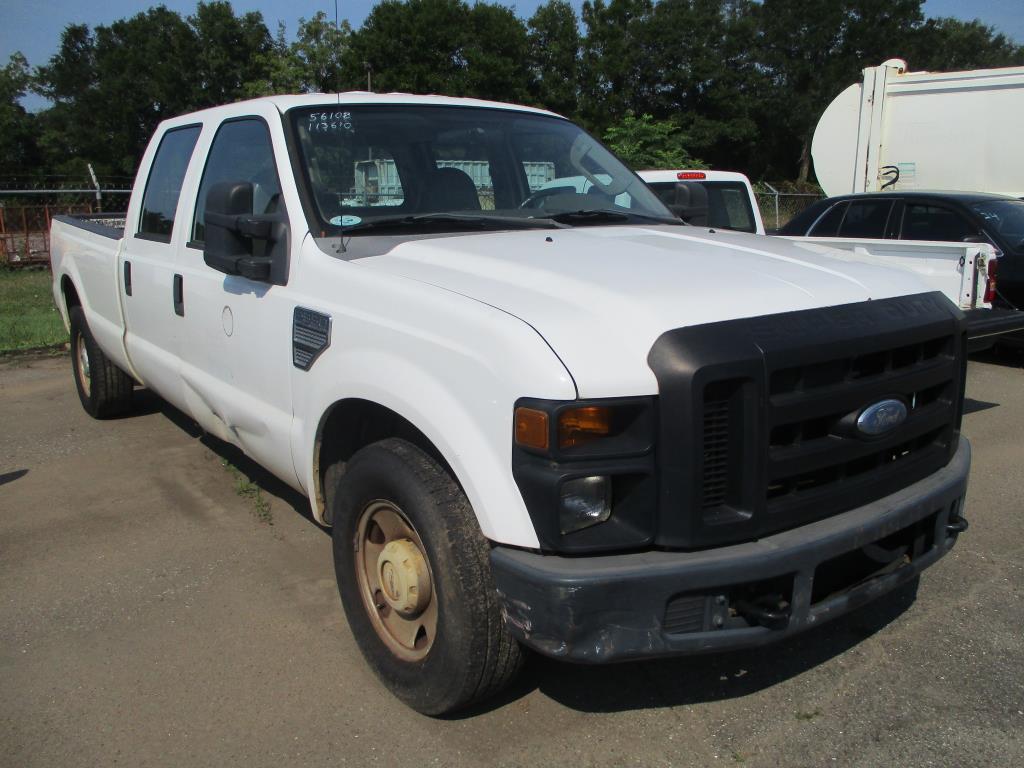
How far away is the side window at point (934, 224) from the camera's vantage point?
341 inches

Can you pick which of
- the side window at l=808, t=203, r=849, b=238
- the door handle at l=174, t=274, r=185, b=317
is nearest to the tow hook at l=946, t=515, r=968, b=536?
the door handle at l=174, t=274, r=185, b=317

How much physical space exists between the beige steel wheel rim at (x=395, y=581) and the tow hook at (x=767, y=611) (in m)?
0.89

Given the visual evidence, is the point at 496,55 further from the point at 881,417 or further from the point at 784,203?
the point at 881,417

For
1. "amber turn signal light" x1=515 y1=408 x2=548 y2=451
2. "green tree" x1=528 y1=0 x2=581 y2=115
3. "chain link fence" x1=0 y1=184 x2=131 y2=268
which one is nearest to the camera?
"amber turn signal light" x1=515 y1=408 x2=548 y2=451

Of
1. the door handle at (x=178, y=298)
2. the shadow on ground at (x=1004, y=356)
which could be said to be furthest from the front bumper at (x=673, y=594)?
the shadow on ground at (x=1004, y=356)

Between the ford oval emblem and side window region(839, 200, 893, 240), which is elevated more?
side window region(839, 200, 893, 240)

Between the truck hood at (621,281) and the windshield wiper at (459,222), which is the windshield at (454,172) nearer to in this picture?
the windshield wiper at (459,222)

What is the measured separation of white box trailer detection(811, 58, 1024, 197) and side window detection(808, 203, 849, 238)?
311 cm

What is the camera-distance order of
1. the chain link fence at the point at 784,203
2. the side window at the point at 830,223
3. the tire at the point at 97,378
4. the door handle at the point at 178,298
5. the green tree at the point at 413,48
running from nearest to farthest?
the door handle at the point at 178,298 < the tire at the point at 97,378 < the side window at the point at 830,223 < the chain link fence at the point at 784,203 < the green tree at the point at 413,48

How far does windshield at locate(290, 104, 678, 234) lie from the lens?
11.6ft

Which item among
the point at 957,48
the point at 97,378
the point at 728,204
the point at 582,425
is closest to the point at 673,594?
the point at 582,425

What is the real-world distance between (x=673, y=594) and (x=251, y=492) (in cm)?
326

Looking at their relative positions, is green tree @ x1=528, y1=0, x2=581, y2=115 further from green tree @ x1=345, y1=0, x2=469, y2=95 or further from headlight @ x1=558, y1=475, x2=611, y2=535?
headlight @ x1=558, y1=475, x2=611, y2=535

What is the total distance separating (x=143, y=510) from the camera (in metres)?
4.79
